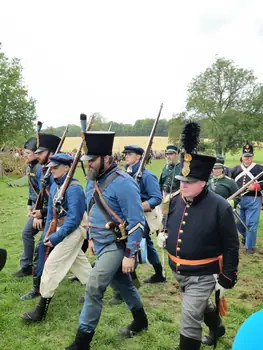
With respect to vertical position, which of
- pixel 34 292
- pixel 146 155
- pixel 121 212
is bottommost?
pixel 34 292

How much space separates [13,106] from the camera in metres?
39.1

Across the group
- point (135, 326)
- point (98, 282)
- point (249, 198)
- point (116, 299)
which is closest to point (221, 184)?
point (249, 198)

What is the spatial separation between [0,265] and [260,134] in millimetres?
49649

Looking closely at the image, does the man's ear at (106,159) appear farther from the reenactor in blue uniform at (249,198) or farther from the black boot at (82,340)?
the reenactor in blue uniform at (249,198)

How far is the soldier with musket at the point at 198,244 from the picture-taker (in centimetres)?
338

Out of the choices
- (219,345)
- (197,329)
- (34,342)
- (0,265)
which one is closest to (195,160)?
(197,329)

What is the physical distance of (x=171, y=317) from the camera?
498cm

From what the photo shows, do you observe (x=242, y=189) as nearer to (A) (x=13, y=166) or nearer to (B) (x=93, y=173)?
(B) (x=93, y=173)

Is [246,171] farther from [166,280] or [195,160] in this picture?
[195,160]

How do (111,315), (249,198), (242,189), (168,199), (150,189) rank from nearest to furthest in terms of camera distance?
(168,199) → (111,315) → (150,189) → (242,189) → (249,198)

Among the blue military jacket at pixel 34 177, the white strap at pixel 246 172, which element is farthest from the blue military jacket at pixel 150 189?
the white strap at pixel 246 172

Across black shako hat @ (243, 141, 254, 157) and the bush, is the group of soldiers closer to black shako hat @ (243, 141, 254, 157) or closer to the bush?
black shako hat @ (243, 141, 254, 157)

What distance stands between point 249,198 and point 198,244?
5448 mm

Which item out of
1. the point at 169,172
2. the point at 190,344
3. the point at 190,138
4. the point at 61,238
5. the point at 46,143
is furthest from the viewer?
the point at 169,172
